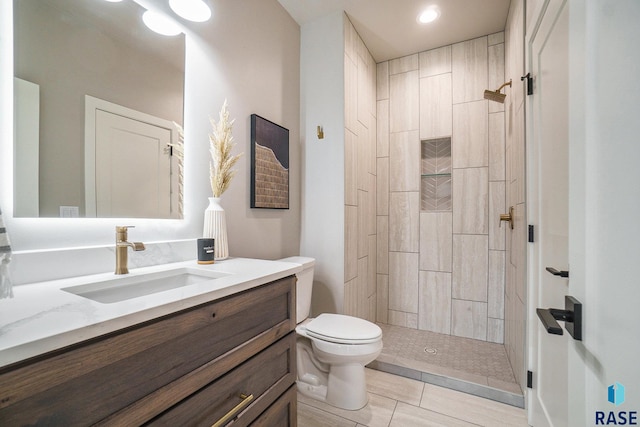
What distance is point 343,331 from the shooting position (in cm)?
162

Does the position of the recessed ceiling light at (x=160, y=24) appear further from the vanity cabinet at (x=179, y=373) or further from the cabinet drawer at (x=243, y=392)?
the cabinet drawer at (x=243, y=392)

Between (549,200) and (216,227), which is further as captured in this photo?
(216,227)

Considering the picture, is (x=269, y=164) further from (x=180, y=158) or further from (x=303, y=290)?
(x=303, y=290)

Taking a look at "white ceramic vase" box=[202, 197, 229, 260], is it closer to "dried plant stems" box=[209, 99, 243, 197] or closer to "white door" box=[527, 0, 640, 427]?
"dried plant stems" box=[209, 99, 243, 197]

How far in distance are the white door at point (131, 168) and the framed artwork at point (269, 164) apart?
575mm

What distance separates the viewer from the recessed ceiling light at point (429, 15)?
2098 mm

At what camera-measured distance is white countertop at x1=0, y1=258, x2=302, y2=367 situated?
1.51 feet

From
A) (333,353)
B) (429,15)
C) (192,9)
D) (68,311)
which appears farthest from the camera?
(429,15)

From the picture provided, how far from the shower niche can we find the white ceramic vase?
200cm

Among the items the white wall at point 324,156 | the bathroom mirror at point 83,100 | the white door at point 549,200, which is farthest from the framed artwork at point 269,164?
the white door at point 549,200

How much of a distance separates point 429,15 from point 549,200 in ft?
5.96

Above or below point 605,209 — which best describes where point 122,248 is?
below

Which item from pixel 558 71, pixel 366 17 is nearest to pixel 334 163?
pixel 366 17

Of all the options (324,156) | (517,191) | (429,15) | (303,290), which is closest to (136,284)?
(303,290)
